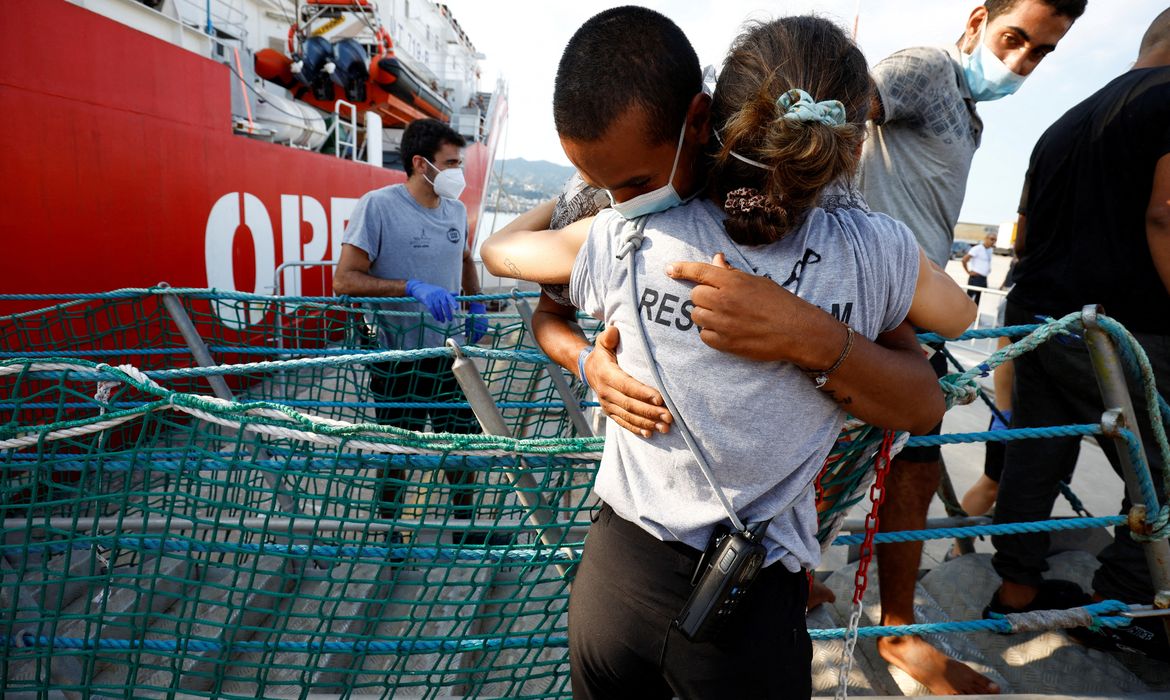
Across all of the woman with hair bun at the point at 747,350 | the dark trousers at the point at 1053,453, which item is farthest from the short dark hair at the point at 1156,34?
the woman with hair bun at the point at 747,350

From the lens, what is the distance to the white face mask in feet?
11.9

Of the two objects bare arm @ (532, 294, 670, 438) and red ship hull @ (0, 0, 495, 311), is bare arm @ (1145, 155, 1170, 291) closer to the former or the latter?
bare arm @ (532, 294, 670, 438)

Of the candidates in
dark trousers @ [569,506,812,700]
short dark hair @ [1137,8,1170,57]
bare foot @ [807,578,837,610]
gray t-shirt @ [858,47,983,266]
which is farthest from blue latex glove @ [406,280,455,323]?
short dark hair @ [1137,8,1170,57]

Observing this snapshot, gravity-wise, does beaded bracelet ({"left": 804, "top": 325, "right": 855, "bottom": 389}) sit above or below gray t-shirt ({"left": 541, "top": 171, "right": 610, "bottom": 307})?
below

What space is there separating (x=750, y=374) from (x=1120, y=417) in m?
1.41

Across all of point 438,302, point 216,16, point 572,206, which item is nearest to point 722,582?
point 572,206

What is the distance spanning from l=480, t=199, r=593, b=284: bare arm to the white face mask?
90.8 inches

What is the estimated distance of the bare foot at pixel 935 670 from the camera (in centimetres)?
206

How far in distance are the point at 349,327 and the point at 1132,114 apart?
10.6 ft

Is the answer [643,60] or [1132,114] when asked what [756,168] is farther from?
[1132,114]

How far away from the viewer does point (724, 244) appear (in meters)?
0.98

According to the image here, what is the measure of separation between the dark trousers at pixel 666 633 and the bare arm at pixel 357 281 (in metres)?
2.39

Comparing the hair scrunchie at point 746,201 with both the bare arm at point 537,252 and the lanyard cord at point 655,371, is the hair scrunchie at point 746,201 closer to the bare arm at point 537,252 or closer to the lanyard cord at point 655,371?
the lanyard cord at point 655,371

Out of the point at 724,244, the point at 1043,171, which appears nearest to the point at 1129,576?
the point at 1043,171
